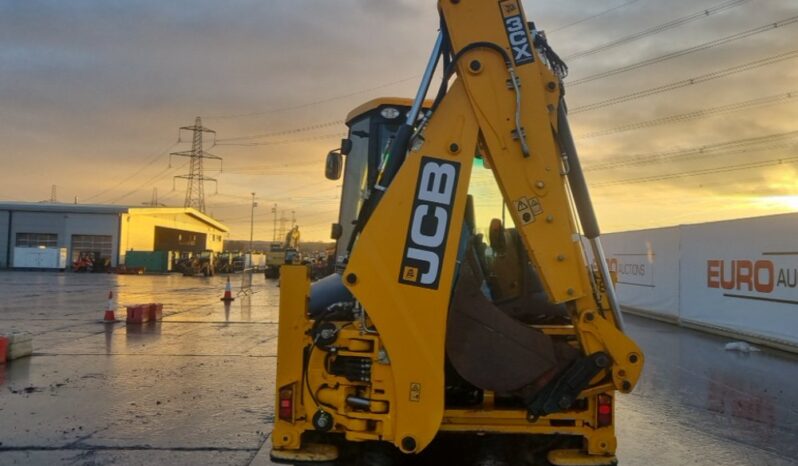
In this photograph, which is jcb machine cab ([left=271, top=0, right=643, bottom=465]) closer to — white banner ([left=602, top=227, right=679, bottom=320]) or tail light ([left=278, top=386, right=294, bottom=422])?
tail light ([left=278, top=386, right=294, bottom=422])

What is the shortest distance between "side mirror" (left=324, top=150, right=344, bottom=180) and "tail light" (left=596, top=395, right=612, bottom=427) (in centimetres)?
270

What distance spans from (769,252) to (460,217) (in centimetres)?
1033

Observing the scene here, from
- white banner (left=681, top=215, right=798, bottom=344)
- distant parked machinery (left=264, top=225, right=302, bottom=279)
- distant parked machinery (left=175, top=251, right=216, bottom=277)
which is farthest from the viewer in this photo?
distant parked machinery (left=175, top=251, right=216, bottom=277)

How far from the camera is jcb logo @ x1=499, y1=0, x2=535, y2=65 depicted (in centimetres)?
350

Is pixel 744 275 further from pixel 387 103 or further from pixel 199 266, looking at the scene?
pixel 199 266

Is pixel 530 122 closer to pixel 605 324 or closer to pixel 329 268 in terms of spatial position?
pixel 605 324

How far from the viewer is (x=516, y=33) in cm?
352

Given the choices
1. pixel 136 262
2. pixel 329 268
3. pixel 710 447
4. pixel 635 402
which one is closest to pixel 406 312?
pixel 329 268

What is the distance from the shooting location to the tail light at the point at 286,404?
3666mm

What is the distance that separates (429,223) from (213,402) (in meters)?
4.54

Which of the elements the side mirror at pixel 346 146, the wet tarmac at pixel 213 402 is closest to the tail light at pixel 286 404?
the wet tarmac at pixel 213 402

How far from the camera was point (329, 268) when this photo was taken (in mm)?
6570

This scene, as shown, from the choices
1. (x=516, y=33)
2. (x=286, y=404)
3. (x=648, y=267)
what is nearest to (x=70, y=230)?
(x=648, y=267)

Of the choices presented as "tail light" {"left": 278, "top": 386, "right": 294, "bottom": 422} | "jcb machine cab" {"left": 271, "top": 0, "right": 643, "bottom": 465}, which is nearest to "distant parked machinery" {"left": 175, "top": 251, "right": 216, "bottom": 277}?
"tail light" {"left": 278, "top": 386, "right": 294, "bottom": 422}
